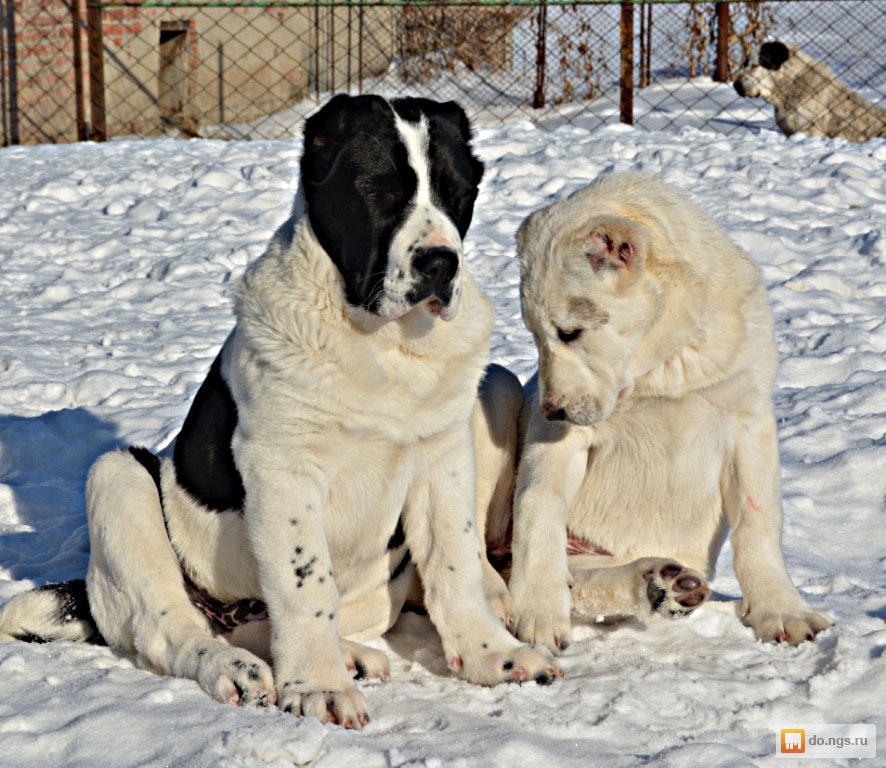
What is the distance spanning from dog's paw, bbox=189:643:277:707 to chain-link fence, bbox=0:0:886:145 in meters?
8.16

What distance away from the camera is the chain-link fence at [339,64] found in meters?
12.0

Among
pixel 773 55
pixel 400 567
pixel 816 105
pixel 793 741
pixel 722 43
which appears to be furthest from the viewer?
pixel 722 43

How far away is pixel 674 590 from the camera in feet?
11.6

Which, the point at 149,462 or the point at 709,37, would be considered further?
the point at 709,37

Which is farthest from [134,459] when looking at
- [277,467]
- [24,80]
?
[24,80]

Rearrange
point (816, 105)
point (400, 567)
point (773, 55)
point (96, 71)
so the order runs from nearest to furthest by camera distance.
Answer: point (400, 567), point (96, 71), point (816, 105), point (773, 55)

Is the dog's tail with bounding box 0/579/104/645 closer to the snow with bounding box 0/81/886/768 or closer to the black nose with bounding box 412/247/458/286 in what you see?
the snow with bounding box 0/81/886/768

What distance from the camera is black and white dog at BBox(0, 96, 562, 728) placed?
3184 millimetres

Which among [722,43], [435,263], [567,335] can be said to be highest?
[435,263]

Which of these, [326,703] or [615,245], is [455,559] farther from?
[615,245]

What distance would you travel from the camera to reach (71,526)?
4.52 m

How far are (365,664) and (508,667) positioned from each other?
41 centimetres

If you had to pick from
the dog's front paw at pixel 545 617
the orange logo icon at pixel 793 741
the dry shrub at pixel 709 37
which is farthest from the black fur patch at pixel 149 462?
the dry shrub at pixel 709 37

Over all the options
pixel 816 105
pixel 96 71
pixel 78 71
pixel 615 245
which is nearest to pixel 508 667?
pixel 615 245
